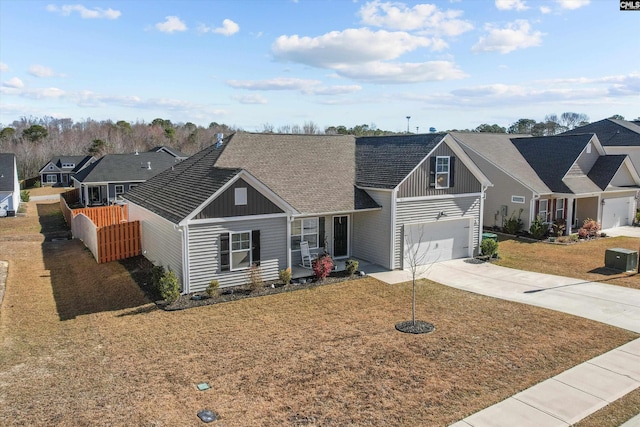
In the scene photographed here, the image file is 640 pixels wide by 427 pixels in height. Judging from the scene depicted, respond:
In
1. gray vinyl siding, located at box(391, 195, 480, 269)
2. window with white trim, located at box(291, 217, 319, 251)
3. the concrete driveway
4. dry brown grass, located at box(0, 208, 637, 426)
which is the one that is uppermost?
gray vinyl siding, located at box(391, 195, 480, 269)

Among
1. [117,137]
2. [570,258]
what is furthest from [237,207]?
[117,137]

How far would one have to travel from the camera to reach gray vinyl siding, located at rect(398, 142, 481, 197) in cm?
1930

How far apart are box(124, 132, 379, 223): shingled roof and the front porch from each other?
242cm

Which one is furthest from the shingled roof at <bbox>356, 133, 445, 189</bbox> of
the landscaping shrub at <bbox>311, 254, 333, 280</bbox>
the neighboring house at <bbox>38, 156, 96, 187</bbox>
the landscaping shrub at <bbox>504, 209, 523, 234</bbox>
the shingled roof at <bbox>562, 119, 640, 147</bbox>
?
the neighboring house at <bbox>38, 156, 96, 187</bbox>

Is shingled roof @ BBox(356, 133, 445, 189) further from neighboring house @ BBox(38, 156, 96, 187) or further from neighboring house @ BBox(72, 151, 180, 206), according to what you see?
neighboring house @ BBox(38, 156, 96, 187)

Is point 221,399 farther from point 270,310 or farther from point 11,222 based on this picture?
point 11,222

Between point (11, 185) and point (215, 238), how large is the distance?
30292mm

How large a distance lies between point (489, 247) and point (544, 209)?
31.6 feet

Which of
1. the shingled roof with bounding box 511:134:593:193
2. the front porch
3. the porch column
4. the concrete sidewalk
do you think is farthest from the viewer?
the shingled roof with bounding box 511:134:593:193

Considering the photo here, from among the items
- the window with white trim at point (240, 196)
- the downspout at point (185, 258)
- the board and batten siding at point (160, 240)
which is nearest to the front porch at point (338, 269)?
the window with white trim at point (240, 196)

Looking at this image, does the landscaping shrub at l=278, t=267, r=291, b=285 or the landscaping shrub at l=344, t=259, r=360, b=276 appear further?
the landscaping shrub at l=344, t=259, r=360, b=276

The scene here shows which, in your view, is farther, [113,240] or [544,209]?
[544,209]

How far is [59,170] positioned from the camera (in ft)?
218

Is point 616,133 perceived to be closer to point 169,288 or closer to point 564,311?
point 564,311
